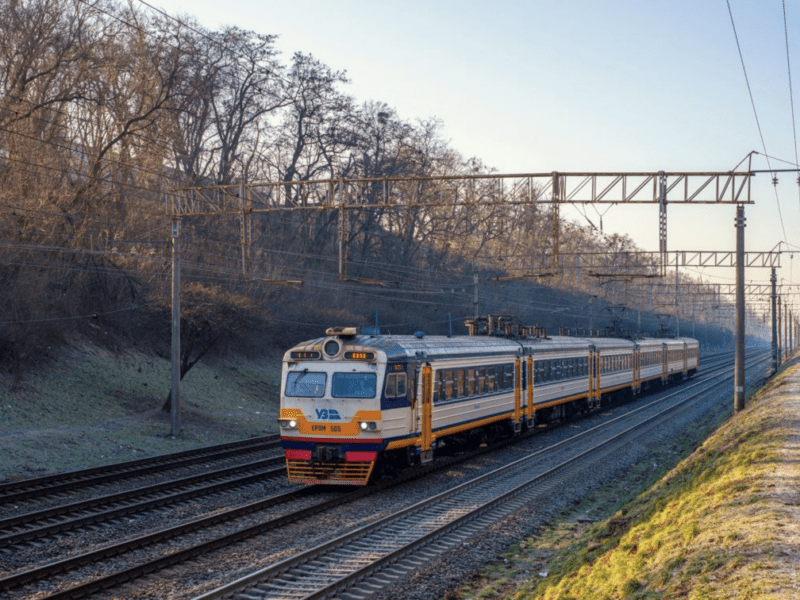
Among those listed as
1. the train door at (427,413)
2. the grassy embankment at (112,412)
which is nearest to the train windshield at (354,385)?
the train door at (427,413)

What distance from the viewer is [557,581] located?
977cm

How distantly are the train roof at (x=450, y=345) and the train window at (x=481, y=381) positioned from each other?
0.47m

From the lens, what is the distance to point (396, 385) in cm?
1639

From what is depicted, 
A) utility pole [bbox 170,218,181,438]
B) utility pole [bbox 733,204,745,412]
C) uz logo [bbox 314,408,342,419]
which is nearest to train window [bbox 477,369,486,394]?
uz logo [bbox 314,408,342,419]

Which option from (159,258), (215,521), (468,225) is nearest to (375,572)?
(215,521)

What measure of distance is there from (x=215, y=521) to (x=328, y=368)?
4176mm

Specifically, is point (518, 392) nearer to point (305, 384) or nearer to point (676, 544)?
point (305, 384)

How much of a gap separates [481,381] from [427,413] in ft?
12.0

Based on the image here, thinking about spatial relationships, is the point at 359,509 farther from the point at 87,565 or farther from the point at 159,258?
the point at 159,258

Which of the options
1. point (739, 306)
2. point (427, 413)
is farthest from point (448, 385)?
point (739, 306)

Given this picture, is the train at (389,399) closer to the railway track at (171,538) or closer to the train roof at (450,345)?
the train roof at (450,345)

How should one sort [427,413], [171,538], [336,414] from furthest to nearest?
[427,413] < [336,414] < [171,538]

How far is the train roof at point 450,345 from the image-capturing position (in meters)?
16.6

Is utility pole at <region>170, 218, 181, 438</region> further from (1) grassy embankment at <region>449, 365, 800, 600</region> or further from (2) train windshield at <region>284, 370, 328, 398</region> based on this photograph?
(1) grassy embankment at <region>449, 365, 800, 600</region>
